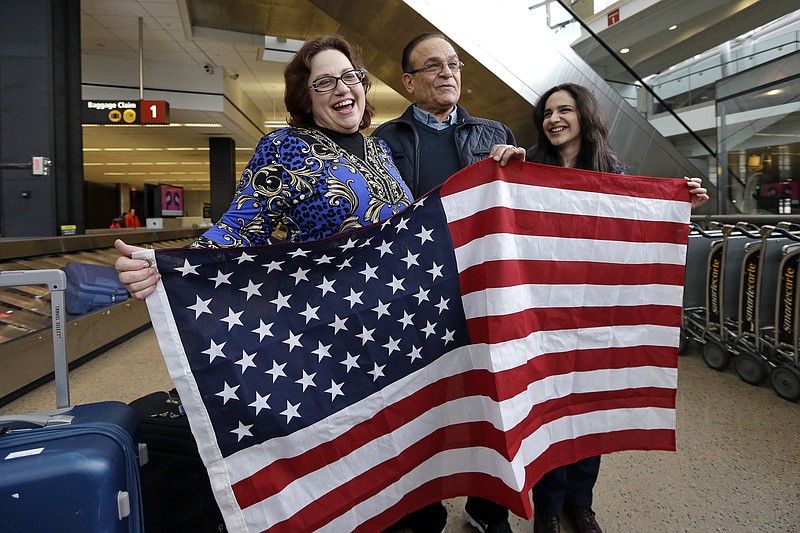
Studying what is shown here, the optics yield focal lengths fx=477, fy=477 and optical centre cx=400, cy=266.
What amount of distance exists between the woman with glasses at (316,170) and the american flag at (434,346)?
0.09 meters

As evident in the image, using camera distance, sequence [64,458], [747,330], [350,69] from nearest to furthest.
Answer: [64,458]
[350,69]
[747,330]

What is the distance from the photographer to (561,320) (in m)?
1.62

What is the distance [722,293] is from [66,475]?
14.6 ft

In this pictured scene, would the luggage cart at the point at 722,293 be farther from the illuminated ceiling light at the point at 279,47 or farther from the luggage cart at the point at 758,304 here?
the illuminated ceiling light at the point at 279,47

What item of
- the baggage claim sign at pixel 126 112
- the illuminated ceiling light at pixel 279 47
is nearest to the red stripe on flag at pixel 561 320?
the illuminated ceiling light at pixel 279 47

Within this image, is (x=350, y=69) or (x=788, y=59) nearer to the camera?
(x=350, y=69)

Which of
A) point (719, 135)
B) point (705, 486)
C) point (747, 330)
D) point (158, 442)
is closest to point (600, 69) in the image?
point (719, 135)

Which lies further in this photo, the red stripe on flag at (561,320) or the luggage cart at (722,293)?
the luggage cart at (722,293)

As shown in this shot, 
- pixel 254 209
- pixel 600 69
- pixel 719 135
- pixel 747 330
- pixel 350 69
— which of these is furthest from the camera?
pixel 600 69

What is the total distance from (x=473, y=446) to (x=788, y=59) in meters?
8.49

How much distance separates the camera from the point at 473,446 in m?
1.47

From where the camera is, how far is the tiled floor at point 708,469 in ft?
6.52

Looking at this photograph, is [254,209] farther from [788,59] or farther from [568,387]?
[788,59]

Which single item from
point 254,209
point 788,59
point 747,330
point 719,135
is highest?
point 788,59
